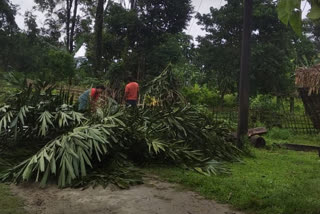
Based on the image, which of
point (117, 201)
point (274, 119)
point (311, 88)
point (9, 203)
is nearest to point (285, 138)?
point (311, 88)

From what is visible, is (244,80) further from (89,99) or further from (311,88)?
(311,88)

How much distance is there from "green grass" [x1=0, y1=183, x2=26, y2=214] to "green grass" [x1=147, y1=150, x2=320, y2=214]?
2.03 m

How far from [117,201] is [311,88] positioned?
9.04 m

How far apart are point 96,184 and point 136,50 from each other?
1570 cm

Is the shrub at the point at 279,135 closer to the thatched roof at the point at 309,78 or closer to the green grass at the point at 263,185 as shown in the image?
the thatched roof at the point at 309,78

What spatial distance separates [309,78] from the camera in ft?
37.6

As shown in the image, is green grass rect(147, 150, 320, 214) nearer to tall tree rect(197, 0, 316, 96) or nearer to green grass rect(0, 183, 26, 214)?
green grass rect(0, 183, 26, 214)

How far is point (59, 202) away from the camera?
413 cm

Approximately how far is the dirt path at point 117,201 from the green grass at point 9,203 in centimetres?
8

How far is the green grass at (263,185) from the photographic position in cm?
401

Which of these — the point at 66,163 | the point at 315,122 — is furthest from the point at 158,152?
the point at 315,122

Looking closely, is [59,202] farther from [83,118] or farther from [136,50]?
[136,50]

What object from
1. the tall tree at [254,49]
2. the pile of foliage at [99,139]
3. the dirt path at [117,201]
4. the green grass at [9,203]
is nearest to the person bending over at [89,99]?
the pile of foliage at [99,139]

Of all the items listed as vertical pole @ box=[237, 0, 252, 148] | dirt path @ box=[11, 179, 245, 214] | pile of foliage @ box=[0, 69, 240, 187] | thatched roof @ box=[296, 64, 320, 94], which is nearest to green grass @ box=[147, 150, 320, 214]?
dirt path @ box=[11, 179, 245, 214]
